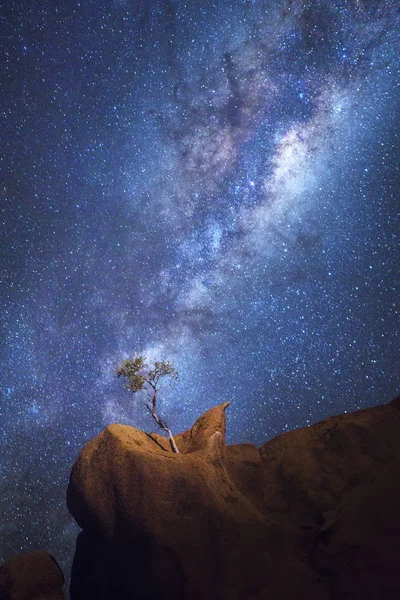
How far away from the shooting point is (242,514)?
1338 centimetres

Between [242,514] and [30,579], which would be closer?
[242,514]

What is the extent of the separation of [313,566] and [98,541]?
26.0 feet

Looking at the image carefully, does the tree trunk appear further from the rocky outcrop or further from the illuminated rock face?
the rocky outcrop

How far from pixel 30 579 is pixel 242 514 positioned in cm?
960

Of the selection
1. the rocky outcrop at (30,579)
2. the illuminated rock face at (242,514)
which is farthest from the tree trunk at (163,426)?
the rocky outcrop at (30,579)

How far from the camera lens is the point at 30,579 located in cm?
1547

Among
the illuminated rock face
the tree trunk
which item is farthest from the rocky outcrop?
the tree trunk

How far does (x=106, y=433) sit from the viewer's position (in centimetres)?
1597

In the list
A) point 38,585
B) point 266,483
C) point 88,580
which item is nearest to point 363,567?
point 266,483

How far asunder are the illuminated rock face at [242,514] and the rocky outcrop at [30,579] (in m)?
1.24

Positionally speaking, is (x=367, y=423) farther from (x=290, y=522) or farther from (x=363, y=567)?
(x=363, y=567)

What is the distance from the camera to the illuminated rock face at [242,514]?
11.2m

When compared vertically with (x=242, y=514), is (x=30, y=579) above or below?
above

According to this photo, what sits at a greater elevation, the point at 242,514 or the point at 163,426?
the point at 163,426
